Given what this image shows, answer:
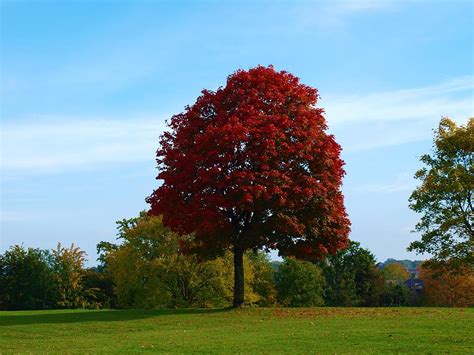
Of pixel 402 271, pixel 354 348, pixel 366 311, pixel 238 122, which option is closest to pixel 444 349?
pixel 354 348

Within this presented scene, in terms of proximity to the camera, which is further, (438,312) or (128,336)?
(438,312)

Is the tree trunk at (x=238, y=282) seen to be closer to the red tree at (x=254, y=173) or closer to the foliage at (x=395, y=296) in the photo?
the red tree at (x=254, y=173)

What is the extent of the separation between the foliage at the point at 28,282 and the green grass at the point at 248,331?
130ft

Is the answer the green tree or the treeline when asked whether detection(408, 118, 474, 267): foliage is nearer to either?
the treeline

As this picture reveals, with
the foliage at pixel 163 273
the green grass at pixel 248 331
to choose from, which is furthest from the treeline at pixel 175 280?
the green grass at pixel 248 331

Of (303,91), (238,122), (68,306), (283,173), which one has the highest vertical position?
(303,91)

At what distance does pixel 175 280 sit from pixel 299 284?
103ft

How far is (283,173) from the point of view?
105 ft

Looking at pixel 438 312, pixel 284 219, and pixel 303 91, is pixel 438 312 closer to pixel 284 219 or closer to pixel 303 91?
pixel 284 219

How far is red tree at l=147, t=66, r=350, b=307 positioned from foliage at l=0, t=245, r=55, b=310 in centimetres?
4312

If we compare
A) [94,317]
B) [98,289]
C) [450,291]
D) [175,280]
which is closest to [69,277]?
[98,289]

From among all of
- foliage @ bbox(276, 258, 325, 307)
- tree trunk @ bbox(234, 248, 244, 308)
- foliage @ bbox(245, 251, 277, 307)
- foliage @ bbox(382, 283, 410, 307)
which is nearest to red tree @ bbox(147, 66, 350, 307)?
tree trunk @ bbox(234, 248, 244, 308)

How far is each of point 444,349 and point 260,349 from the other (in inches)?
214

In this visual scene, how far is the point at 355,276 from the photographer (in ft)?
302
